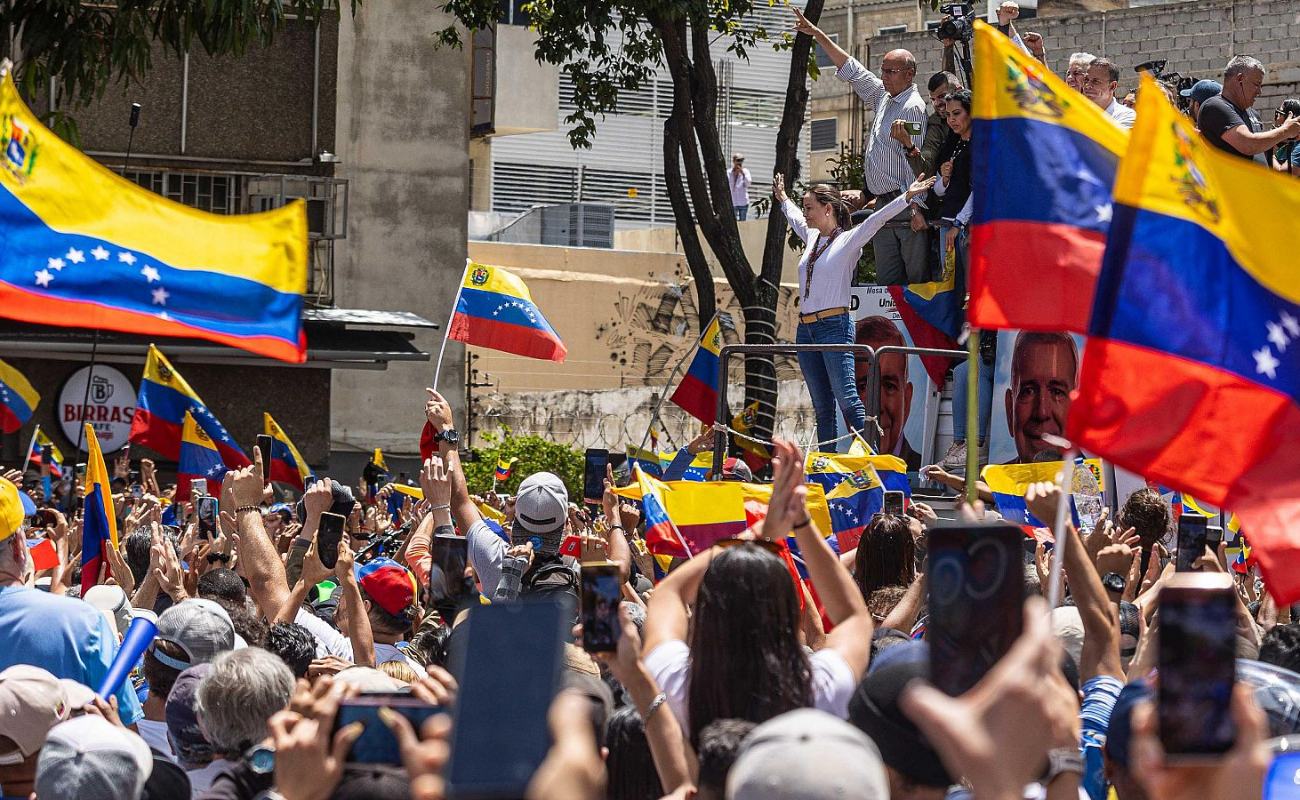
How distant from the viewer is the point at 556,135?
1710 inches

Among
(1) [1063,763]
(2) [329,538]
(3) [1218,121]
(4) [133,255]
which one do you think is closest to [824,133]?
(3) [1218,121]

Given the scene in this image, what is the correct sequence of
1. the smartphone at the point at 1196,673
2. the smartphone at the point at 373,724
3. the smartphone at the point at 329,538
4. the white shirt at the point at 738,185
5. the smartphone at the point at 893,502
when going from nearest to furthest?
the smartphone at the point at 1196,673, the smartphone at the point at 373,724, the smartphone at the point at 329,538, the smartphone at the point at 893,502, the white shirt at the point at 738,185

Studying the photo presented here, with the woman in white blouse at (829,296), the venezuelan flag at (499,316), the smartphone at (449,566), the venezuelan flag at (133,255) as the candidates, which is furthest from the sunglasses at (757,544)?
the venezuelan flag at (499,316)

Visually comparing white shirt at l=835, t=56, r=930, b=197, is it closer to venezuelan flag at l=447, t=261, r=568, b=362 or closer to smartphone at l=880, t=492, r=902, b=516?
venezuelan flag at l=447, t=261, r=568, b=362

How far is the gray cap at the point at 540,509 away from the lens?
262 inches

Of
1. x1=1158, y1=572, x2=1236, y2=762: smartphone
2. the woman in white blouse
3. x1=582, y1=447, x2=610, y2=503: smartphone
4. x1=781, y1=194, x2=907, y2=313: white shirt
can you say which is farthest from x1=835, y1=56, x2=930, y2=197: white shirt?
x1=1158, y1=572, x2=1236, y2=762: smartphone

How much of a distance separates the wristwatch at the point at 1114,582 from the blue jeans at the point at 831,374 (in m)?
5.68

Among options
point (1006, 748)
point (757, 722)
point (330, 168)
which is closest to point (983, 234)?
point (757, 722)

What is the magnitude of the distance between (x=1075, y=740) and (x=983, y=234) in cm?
246

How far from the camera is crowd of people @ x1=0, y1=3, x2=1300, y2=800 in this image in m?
2.47

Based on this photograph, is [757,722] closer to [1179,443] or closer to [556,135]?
[1179,443]

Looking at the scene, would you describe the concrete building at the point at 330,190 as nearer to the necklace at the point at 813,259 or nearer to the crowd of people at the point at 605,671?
the necklace at the point at 813,259

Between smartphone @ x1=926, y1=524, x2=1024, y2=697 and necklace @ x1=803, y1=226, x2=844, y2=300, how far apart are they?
8.62 meters

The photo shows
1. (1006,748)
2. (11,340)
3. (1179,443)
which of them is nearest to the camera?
(1006,748)
